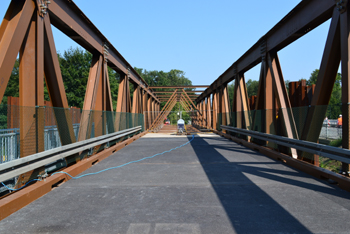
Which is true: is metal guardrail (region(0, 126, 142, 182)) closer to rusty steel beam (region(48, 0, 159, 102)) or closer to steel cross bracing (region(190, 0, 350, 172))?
rusty steel beam (region(48, 0, 159, 102))

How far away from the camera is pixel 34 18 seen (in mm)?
6723

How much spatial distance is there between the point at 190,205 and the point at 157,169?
3661mm

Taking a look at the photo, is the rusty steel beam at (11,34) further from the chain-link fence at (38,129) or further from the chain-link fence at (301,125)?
the chain-link fence at (301,125)

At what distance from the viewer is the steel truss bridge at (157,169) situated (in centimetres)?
447

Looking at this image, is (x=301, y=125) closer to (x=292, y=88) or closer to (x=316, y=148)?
(x=316, y=148)

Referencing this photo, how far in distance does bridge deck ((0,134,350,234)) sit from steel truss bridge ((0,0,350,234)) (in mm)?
21

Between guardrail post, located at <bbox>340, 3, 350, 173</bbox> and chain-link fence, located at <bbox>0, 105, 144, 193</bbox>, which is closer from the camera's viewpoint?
chain-link fence, located at <bbox>0, 105, 144, 193</bbox>

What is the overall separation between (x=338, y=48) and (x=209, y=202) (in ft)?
17.8

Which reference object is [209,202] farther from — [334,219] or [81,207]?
[81,207]

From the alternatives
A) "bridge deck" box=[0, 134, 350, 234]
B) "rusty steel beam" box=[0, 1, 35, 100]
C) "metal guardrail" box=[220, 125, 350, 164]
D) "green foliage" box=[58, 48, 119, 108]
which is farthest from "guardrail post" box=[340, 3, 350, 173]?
"green foliage" box=[58, 48, 119, 108]

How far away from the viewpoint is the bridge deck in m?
4.17

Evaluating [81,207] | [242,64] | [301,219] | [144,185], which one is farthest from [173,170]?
[242,64]

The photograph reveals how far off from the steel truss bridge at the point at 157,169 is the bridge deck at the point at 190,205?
2 cm

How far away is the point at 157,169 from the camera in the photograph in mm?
8688
